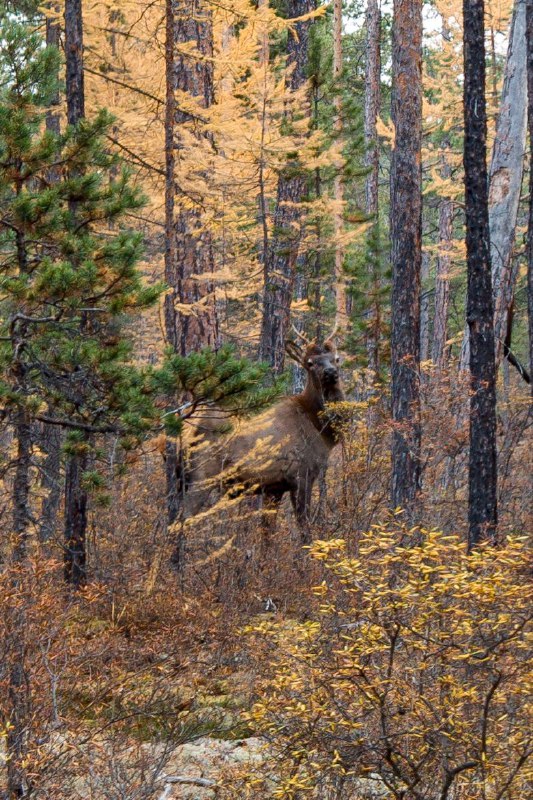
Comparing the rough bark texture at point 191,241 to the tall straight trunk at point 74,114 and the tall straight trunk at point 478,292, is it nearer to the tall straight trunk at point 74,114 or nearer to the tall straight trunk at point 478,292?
the tall straight trunk at point 74,114

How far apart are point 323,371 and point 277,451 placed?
4.18 ft

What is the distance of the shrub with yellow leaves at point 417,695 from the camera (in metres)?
4.67

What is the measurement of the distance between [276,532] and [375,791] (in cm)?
500

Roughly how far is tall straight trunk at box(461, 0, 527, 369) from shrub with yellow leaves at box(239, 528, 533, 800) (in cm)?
979

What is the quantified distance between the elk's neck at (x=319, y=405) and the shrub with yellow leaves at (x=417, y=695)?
595 cm

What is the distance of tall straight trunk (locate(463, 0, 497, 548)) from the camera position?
32.3 feet

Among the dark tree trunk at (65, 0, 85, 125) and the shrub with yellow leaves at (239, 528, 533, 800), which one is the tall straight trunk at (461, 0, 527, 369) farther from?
the shrub with yellow leaves at (239, 528, 533, 800)

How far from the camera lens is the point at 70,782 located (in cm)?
515

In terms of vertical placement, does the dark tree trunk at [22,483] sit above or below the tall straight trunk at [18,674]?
above

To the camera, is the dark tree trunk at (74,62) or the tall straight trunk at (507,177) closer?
the dark tree trunk at (74,62)

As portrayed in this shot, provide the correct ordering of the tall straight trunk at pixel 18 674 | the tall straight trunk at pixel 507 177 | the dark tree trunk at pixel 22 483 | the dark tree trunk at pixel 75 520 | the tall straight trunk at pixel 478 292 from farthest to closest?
the tall straight trunk at pixel 507 177
the tall straight trunk at pixel 478 292
the dark tree trunk at pixel 75 520
the dark tree trunk at pixel 22 483
the tall straight trunk at pixel 18 674

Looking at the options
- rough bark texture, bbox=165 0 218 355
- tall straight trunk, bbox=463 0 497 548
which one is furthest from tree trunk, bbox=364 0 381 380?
tall straight trunk, bbox=463 0 497 548

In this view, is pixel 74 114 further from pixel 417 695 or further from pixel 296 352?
pixel 417 695

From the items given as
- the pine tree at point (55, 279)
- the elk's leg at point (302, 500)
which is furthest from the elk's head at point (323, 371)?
the pine tree at point (55, 279)
